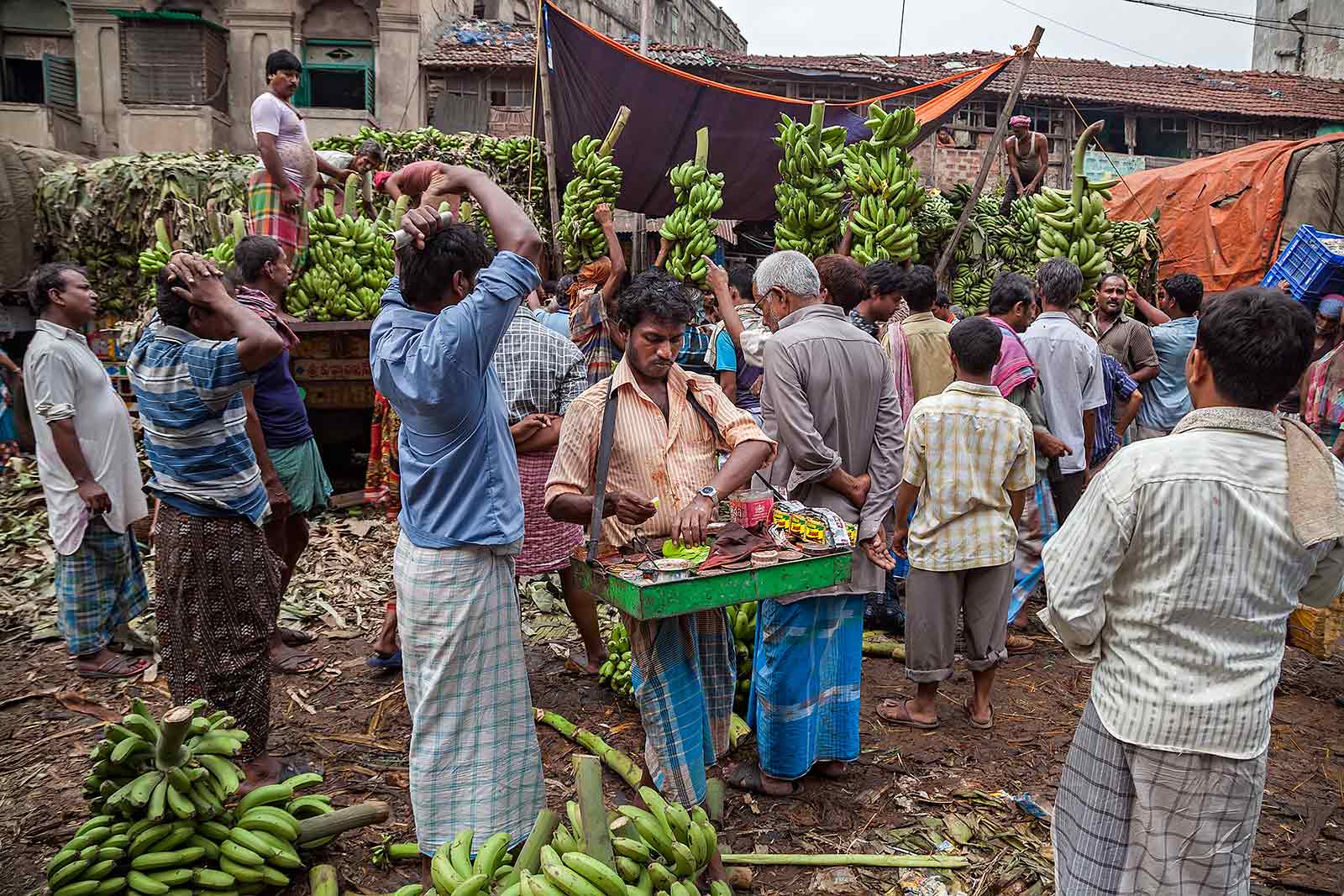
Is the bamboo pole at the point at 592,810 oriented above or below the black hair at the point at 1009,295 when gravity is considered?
below

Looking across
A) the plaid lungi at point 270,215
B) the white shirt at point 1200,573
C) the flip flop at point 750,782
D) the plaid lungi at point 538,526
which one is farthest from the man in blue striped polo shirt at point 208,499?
the plaid lungi at point 270,215

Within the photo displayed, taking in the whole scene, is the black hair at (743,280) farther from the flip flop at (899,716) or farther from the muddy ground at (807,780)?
the flip flop at (899,716)

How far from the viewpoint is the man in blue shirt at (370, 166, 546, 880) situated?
7.98 feet

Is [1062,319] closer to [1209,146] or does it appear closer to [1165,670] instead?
[1165,670]

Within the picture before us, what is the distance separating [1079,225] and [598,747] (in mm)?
5068

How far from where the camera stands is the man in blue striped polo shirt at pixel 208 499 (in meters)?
3.08

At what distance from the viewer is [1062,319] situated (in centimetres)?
507

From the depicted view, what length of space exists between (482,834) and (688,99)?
8721 millimetres

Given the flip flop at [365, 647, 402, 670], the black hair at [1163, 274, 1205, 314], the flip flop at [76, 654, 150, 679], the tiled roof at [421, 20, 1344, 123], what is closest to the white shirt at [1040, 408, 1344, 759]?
the flip flop at [365, 647, 402, 670]

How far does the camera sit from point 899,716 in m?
4.10

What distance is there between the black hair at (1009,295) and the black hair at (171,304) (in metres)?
4.25

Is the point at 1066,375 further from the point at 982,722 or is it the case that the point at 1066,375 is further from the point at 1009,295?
the point at 982,722

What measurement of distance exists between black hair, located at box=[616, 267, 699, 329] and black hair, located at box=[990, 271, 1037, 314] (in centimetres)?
290

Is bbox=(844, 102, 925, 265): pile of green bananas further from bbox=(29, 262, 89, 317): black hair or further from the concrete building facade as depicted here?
the concrete building facade
